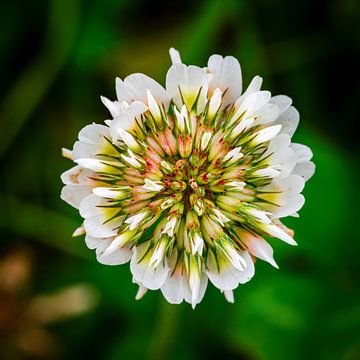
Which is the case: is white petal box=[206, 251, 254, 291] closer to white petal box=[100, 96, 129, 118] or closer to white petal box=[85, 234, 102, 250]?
white petal box=[85, 234, 102, 250]

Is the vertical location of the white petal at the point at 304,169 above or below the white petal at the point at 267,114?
below

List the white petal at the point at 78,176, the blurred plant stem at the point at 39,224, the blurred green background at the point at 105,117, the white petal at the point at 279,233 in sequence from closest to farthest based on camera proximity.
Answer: the white petal at the point at 279,233, the white petal at the point at 78,176, the blurred green background at the point at 105,117, the blurred plant stem at the point at 39,224

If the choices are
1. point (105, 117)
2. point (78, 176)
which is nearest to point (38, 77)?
point (105, 117)

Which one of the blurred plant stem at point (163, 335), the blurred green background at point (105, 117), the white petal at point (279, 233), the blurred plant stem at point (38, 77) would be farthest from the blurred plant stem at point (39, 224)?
the white petal at point (279, 233)

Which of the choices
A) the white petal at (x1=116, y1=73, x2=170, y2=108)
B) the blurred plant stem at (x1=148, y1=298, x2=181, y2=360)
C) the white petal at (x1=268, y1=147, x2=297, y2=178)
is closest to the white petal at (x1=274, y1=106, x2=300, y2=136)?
the white petal at (x1=268, y1=147, x2=297, y2=178)

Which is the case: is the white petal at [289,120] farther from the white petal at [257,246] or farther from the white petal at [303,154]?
the white petal at [257,246]

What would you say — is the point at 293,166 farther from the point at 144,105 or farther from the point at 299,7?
the point at 299,7
